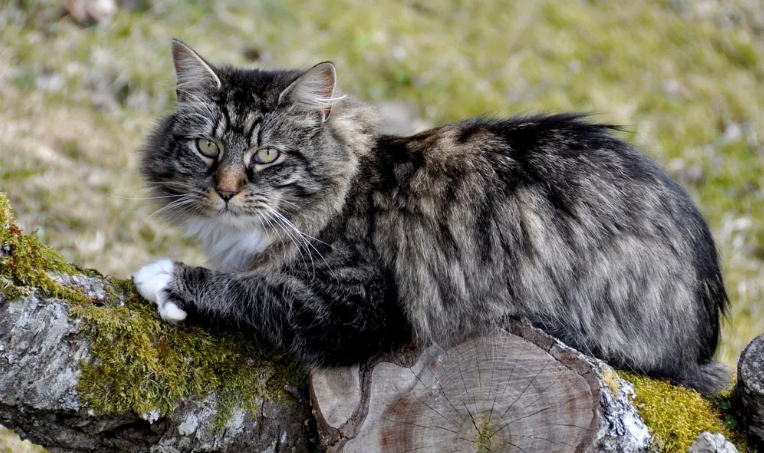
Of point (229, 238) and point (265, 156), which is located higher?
point (265, 156)

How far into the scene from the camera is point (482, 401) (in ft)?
7.21

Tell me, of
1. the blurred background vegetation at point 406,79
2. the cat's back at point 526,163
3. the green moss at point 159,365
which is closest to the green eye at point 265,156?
the cat's back at point 526,163

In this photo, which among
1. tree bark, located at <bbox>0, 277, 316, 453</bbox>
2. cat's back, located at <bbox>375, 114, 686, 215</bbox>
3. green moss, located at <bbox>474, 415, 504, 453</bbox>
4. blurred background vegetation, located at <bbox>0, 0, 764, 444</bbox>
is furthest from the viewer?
blurred background vegetation, located at <bbox>0, 0, 764, 444</bbox>

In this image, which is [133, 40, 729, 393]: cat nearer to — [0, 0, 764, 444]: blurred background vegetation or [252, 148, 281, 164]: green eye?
[252, 148, 281, 164]: green eye

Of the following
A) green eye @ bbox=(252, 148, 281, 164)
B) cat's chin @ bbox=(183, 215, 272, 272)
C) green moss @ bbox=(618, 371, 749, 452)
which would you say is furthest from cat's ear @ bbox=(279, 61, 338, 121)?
green moss @ bbox=(618, 371, 749, 452)

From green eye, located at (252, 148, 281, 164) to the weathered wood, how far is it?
5.54 ft

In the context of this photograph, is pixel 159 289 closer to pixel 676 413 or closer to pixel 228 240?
pixel 228 240

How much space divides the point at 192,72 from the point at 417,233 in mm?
1015

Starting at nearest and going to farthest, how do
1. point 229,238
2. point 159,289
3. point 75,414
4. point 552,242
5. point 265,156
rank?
1. point 75,414
2. point 159,289
3. point 552,242
4. point 265,156
5. point 229,238

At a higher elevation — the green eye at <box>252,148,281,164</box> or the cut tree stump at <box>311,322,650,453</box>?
the green eye at <box>252,148,281,164</box>

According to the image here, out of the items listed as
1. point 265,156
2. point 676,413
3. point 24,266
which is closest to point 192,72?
point 265,156

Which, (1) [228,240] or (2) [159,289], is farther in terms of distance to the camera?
(1) [228,240]

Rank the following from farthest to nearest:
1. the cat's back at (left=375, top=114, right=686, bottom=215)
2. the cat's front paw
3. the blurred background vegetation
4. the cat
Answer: the blurred background vegetation, the cat's back at (left=375, top=114, right=686, bottom=215), the cat, the cat's front paw

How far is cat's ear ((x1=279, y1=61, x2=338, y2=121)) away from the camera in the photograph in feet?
8.40
